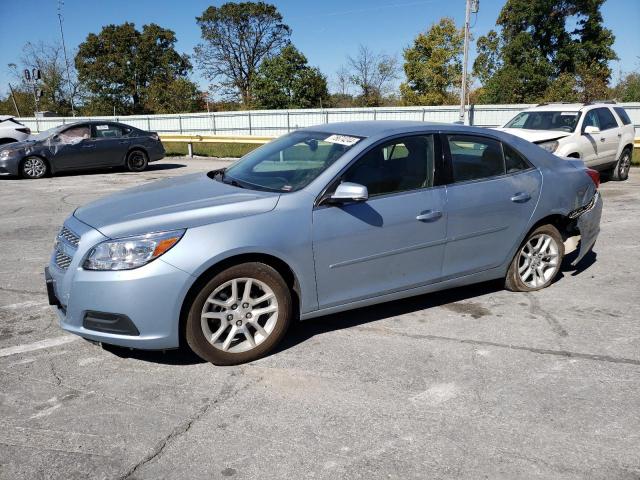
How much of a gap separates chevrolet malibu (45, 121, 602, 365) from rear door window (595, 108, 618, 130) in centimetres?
734

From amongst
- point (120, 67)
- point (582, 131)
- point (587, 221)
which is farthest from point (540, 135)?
point (120, 67)

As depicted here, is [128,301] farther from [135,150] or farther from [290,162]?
[135,150]

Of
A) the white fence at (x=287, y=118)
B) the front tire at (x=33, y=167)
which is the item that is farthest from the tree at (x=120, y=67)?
the front tire at (x=33, y=167)

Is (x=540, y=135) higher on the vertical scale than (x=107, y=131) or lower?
lower

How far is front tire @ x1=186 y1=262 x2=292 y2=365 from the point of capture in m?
3.54

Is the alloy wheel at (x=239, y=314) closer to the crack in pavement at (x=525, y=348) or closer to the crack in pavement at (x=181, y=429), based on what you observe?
the crack in pavement at (x=181, y=429)

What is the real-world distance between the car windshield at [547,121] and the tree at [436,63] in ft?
107

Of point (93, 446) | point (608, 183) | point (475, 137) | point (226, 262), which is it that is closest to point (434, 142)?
point (475, 137)

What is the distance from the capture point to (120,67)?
2264 inches

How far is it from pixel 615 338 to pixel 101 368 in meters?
3.72

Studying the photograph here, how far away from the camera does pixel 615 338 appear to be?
4.16 meters

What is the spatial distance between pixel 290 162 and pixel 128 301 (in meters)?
1.80

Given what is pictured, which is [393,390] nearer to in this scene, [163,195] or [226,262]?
[226,262]

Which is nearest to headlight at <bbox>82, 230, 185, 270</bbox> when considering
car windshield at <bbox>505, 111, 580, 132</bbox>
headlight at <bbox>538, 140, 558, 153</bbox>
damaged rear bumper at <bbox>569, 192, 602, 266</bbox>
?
damaged rear bumper at <bbox>569, 192, 602, 266</bbox>
